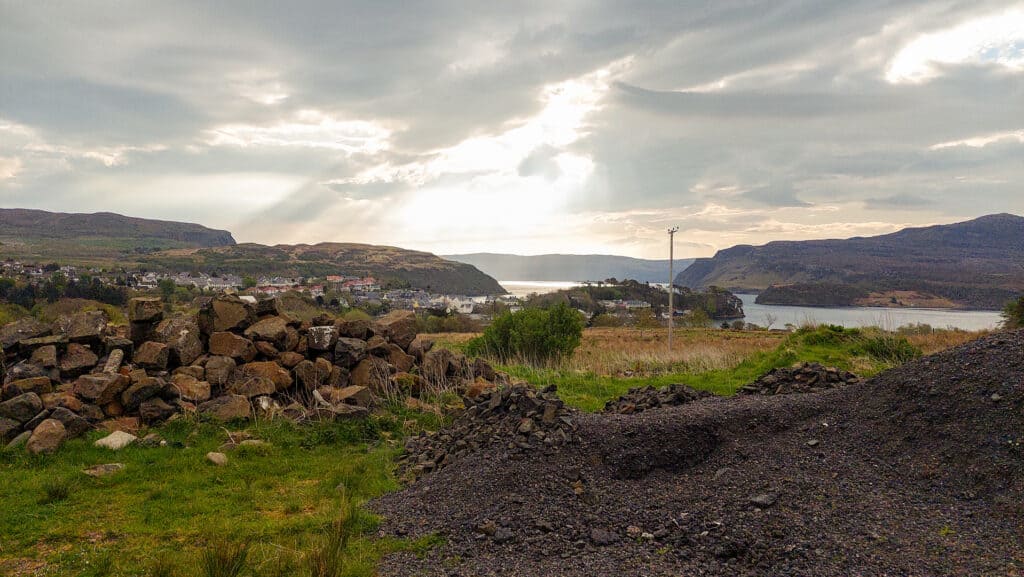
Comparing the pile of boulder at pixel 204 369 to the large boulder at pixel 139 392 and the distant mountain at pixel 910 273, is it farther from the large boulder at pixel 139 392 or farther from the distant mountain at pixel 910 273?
the distant mountain at pixel 910 273

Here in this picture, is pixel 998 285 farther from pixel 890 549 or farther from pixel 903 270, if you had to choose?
pixel 890 549

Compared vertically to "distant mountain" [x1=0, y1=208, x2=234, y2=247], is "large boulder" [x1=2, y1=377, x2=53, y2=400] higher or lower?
lower

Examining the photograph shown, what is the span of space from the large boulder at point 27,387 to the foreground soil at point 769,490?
7.48 metres

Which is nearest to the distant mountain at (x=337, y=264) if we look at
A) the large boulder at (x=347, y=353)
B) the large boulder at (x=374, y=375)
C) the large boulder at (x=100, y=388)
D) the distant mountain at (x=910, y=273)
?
the distant mountain at (x=910, y=273)

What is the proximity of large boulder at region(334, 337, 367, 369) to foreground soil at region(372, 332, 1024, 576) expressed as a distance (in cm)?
583

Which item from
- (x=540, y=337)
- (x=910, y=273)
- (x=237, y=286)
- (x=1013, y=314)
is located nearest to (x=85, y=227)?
(x=237, y=286)

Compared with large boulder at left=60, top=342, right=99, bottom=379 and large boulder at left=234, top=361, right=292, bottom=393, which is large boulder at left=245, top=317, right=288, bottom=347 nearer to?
large boulder at left=234, top=361, right=292, bottom=393

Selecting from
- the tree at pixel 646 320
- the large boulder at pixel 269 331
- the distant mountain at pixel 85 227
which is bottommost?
the tree at pixel 646 320

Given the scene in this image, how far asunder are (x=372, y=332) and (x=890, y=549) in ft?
38.8

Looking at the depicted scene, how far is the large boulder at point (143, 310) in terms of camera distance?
12.3 m

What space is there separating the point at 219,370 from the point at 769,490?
10.5 m

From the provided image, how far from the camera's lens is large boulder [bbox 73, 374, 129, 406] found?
9.98 meters

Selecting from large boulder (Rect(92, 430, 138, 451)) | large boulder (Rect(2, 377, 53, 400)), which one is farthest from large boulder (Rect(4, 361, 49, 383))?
large boulder (Rect(92, 430, 138, 451))

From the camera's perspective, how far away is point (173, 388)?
1059 centimetres
